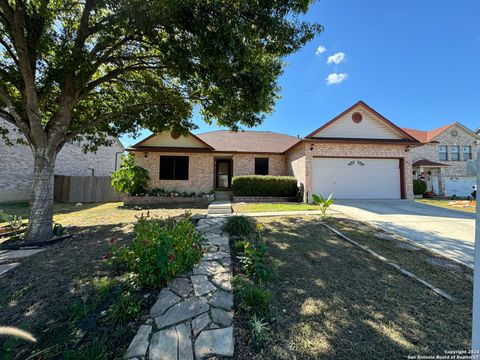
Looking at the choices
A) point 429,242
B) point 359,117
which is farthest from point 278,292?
point 359,117

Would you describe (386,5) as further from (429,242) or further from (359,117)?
(429,242)

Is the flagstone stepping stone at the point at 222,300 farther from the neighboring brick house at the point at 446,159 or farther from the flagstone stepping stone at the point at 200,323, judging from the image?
the neighboring brick house at the point at 446,159

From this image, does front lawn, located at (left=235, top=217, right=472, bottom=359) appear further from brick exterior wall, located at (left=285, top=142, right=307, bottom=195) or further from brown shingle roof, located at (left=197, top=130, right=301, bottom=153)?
brown shingle roof, located at (left=197, top=130, right=301, bottom=153)

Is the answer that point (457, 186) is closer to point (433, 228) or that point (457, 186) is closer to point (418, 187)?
point (418, 187)

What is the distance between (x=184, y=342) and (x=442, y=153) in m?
28.4

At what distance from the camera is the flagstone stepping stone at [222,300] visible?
259 centimetres

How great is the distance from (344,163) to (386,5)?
732 cm

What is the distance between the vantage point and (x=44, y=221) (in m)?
5.47

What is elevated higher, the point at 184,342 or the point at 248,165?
the point at 248,165

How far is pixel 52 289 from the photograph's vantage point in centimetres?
306

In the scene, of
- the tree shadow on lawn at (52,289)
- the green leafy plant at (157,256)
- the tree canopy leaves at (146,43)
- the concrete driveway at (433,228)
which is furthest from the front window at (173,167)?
the green leafy plant at (157,256)

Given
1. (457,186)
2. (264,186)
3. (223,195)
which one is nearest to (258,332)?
(264,186)

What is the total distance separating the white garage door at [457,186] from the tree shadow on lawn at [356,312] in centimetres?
2302

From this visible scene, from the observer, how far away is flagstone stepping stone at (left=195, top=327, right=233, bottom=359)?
1947 millimetres
